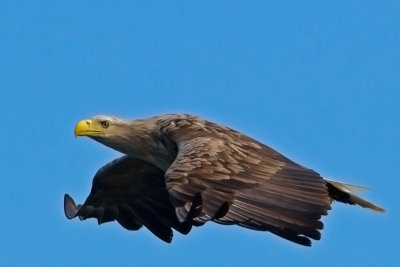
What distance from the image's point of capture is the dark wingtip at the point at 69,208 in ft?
82.1

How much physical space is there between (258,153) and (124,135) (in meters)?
2.55

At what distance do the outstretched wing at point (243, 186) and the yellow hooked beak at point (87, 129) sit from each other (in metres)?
1.75

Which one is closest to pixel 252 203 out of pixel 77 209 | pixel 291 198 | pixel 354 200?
pixel 291 198

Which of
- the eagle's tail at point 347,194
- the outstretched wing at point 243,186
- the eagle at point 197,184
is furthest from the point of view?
the eagle's tail at point 347,194

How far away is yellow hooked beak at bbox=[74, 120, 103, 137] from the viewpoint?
23.7 metres

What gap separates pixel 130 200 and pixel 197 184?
557 centimetres

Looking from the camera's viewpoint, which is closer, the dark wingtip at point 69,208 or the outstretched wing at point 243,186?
the outstretched wing at point 243,186

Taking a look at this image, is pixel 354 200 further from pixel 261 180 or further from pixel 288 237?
pixel 288 237

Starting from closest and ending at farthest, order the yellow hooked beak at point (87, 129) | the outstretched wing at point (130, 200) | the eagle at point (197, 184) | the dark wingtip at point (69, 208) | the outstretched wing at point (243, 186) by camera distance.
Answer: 1. the outstretched wing at point (243, 186)
2. the eagle at point (197, 184)
3. the yellow hooked beak at point (87, 129)
4. the outstretched wing at point (130, 200)
5. the dark wingtip at point (69, 208)

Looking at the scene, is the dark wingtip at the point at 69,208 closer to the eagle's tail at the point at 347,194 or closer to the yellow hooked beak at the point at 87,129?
the yellow hooked beak at the point at 87,129

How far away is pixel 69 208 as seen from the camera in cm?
2512

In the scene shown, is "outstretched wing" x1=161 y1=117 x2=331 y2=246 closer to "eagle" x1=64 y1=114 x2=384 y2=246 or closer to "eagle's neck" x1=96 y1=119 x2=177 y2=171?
"eagle" x1=64 y1=114 x2=384 y2=246

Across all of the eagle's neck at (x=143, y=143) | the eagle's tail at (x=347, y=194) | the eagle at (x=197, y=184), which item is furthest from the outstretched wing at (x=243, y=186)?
the eagle's tail at (x=347, y=194)

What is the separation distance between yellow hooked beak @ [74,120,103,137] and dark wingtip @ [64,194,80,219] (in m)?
1.57
